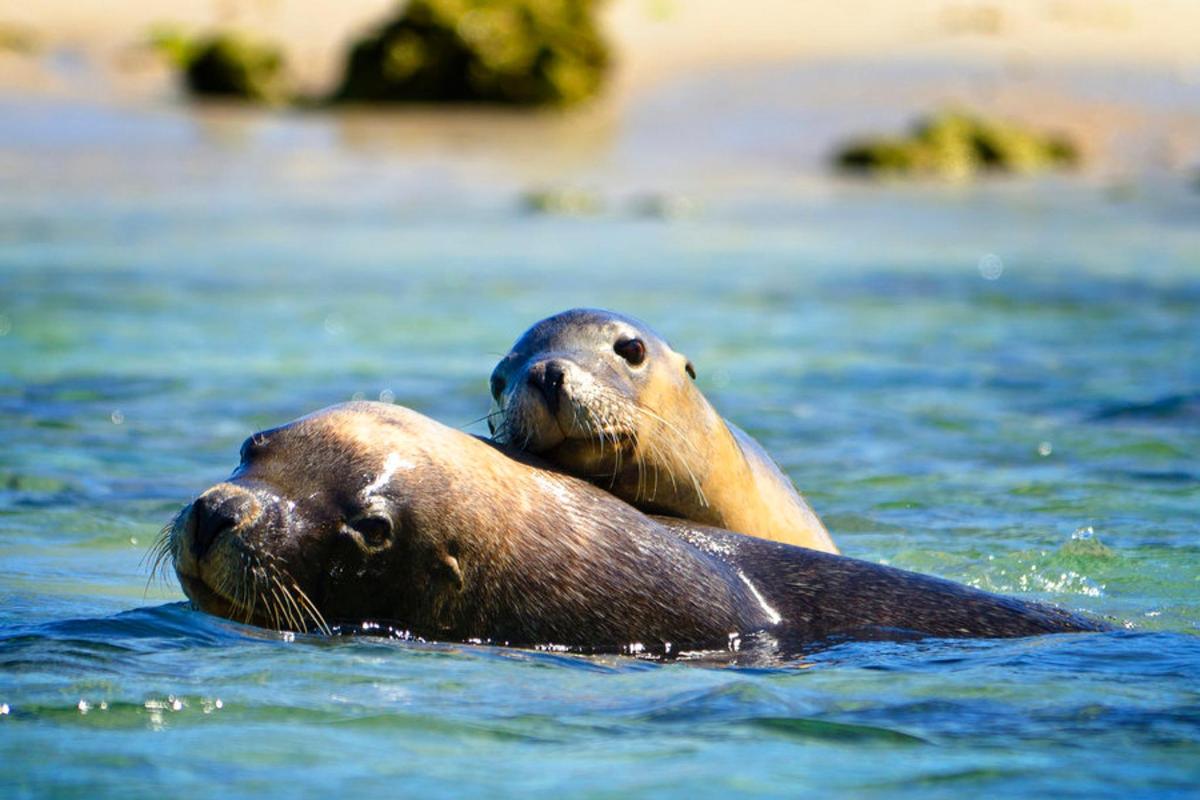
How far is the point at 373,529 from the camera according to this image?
5.62 meters

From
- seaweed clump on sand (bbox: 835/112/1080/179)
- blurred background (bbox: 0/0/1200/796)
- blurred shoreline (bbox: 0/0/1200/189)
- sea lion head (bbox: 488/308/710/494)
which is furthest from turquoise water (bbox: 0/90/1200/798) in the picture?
seaweed clump on sand (bbox: 835/112/1080/179)

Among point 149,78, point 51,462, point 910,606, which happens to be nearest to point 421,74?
point 149,78

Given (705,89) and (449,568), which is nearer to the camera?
(449,568)

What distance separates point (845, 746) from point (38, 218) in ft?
56.1

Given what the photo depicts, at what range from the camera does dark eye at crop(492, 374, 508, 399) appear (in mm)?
7016

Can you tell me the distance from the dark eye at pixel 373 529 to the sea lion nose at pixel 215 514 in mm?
265

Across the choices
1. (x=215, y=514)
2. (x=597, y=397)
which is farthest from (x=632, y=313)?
(x=215, y=514)

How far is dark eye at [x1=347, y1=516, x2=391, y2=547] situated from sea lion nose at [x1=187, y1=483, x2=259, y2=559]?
27 centimetres

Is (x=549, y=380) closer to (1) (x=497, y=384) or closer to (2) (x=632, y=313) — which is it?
(1) (x=497, y=384)

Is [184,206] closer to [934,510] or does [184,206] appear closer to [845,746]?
[934,510]

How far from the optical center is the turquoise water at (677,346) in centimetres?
495

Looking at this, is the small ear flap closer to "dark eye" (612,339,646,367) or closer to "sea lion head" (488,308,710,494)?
"sea lion head" (488,308,710,494)

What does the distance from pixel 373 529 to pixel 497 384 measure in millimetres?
1533

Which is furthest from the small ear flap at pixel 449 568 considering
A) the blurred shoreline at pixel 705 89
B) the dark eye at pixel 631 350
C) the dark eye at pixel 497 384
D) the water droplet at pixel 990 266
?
the blurred shoreline at pixel 705 89
